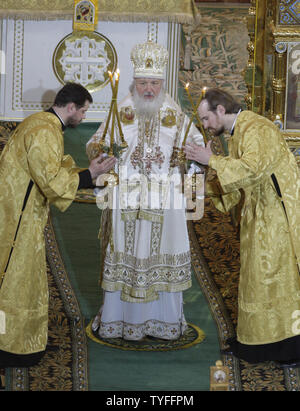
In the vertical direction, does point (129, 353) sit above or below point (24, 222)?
below

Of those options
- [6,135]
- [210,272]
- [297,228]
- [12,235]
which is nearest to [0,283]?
[12,235]

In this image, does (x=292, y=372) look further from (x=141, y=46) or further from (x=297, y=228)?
(x=141, y=46)

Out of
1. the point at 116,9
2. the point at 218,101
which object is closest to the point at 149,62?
the point at 218,101

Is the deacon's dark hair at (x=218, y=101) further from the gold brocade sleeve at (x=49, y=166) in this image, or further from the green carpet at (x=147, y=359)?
the green carpet at (x=147, y=359)

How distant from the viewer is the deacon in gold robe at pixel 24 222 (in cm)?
493

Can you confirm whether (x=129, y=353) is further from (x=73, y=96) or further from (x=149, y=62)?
(x=149, y=62)

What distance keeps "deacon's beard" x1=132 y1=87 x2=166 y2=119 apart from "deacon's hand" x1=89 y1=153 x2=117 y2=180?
673 mm

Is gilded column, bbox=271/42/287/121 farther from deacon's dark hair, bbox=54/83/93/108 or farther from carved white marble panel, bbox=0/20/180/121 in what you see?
carved white marble panel, bbox=0/20/180/121

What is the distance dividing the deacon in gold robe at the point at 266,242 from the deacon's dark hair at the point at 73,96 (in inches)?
31.7

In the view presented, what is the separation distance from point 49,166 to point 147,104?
1018 millimetres

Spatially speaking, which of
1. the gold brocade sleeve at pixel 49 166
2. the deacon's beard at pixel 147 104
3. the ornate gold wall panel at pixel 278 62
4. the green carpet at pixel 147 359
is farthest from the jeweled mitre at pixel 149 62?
the green carpet at pixel 147 359

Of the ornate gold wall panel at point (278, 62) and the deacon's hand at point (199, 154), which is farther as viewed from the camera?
the ornate gold wall panel at point (278, 62)

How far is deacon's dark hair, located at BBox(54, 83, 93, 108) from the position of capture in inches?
201

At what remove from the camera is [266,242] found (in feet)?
16.6
